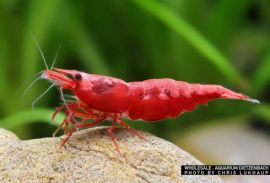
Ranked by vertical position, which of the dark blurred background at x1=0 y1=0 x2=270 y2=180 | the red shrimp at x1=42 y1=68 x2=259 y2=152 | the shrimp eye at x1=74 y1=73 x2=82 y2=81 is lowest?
the red shrimp at x1=42 y1=68 x2=259 y2=152

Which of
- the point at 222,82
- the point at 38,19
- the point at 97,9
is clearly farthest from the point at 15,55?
the point at 222,82

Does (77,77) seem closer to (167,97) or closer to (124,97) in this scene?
(124,97)

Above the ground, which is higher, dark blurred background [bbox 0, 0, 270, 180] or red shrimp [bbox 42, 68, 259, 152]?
dark blurred background [bbox 0, 0, 270, 180]

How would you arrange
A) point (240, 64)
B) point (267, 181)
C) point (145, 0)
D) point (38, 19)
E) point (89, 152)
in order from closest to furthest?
1. point (89, 152)
2. point (267, 181)
3. point (145, 0)
4. point (38, 19)
5. point (240, 64)

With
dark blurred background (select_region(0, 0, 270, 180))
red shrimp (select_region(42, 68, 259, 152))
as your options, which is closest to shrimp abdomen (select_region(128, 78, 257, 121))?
red shrimp (select_region(42, 68, 259, 152))

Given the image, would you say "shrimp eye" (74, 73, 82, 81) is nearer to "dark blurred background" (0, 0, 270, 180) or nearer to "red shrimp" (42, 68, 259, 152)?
"red shrimp" (42, 68, 259, 152)

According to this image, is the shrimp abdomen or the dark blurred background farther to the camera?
the dark blurred background

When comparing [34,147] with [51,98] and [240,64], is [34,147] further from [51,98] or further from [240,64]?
[240,64]
